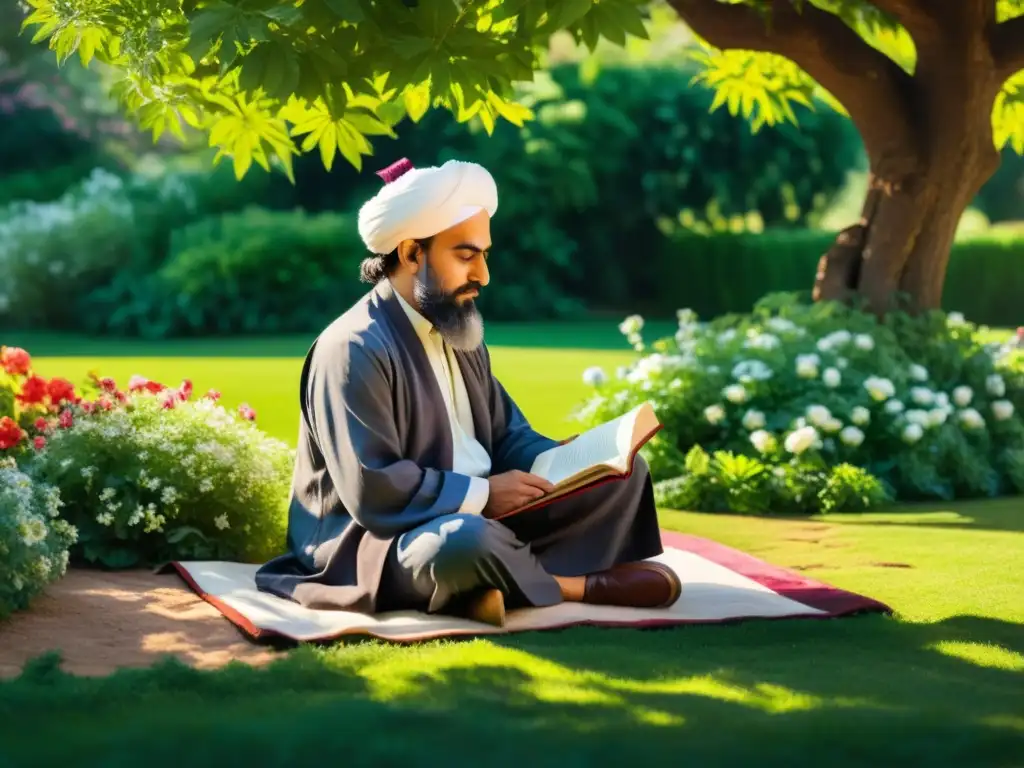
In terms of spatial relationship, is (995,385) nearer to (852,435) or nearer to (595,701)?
(852,435)

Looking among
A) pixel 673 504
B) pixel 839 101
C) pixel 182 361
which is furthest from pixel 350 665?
pixel 182 361

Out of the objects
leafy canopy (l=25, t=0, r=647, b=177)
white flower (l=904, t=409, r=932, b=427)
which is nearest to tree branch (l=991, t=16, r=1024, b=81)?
white flower (l=904, t=409, r=932, b=427)

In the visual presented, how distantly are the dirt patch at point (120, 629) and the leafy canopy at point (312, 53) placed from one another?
1.60 m

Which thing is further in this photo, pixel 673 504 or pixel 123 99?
pixel 673 504

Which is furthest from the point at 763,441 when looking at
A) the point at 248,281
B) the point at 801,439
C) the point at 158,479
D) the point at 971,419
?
the point at 248,281

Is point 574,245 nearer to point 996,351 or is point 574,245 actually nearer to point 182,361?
point 182,361

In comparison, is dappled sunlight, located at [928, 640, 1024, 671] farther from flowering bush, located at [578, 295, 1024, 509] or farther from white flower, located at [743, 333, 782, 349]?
white flower, located at [743, 333, 782, 349]

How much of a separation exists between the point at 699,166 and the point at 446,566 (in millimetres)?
19293

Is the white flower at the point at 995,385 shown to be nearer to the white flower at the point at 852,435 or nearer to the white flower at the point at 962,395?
the white flower at the point at 962,395

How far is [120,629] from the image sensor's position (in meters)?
4.54

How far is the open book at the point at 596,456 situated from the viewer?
457 cm

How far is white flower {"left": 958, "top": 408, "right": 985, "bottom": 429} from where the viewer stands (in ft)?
24.9

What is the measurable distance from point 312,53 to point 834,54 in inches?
164

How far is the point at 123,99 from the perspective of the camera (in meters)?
5.80
